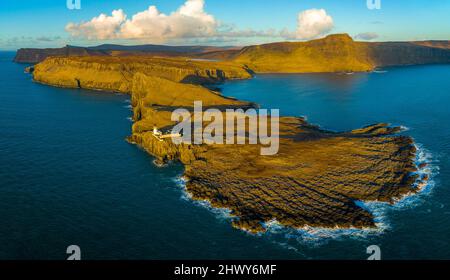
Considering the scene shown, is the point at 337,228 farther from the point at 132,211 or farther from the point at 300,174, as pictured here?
the point at 132,211

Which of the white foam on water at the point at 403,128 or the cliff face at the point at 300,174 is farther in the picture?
the white foam on water at the point at 403,128

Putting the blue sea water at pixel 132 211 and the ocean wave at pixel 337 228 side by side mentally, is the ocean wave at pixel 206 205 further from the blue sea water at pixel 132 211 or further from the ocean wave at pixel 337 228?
the blue sea water at pixel 132 211

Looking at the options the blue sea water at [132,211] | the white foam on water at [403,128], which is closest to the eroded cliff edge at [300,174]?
the blue sea water at [132,211]

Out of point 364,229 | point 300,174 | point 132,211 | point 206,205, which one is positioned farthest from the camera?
point 300,174

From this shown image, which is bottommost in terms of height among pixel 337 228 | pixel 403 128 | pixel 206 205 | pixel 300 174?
pixel 337 228

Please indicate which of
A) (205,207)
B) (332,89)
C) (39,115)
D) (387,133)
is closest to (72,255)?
(205,207)

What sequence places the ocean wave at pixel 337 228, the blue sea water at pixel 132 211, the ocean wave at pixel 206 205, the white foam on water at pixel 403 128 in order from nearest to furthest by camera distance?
the blue sea water at pixel 132 211, the ocean wave at pixel 337 228, the ocean wave at pixel 206 205, the white foam on water at pixel 403 128

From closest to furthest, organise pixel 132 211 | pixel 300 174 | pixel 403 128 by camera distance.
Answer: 1. pixel 132 211
2. pixel 300 174
3. pixel 403 128

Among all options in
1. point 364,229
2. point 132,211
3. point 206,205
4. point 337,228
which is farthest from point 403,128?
point 132,211

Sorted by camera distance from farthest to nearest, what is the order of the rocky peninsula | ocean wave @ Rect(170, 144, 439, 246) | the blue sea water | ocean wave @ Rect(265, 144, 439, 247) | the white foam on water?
the white foam on water
the rocky peninsula
ocean wave @ Rect(265, 144, 439, 247)
ocean wave @ Rect(170, 144, 439, 246)
the blue sea water

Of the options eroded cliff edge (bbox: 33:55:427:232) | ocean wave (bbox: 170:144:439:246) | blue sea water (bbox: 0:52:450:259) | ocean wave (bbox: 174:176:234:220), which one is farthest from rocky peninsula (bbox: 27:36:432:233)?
blue sea water (bbox: 0:52:450:259)

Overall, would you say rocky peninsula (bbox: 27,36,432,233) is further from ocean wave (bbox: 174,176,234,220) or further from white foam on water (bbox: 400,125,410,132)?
white foam on water (bbox: 400,125,410,132)
